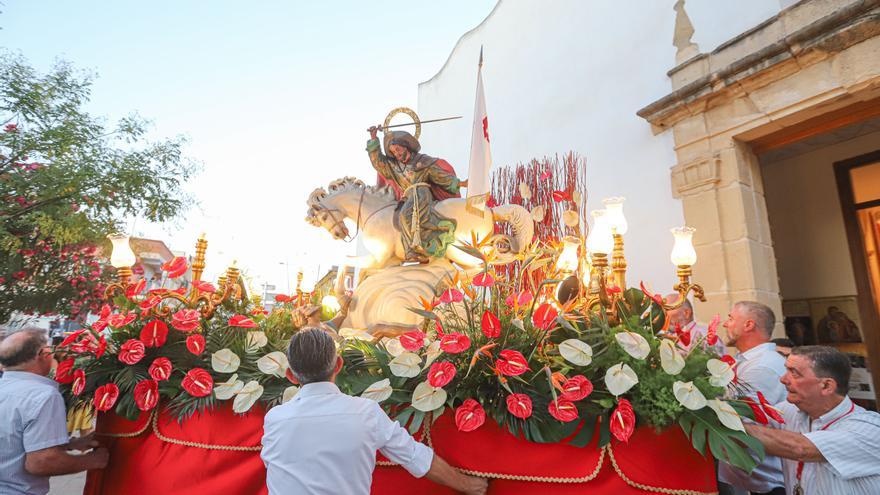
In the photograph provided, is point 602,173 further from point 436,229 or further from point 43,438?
point 43,438

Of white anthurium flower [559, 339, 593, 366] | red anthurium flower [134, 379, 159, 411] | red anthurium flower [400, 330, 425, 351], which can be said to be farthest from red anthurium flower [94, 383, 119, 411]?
white anthurium flower [559, 339, 593, 366]

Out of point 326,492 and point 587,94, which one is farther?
point 587,94

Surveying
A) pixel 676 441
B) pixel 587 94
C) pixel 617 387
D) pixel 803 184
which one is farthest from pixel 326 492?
pixel 803 184

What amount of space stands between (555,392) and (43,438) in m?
2.08

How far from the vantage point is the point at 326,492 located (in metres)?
1.27

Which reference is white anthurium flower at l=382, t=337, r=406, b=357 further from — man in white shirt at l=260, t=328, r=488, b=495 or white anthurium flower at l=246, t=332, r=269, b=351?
white anthurium flower at l=246, t=332, r=269, b=351

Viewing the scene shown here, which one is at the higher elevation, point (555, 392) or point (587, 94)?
point (587, 94)

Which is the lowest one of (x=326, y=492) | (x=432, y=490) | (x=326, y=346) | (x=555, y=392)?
(x=432, y=490)

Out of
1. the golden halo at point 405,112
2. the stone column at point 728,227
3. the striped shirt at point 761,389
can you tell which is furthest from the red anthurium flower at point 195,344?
the stone column at point 728,227

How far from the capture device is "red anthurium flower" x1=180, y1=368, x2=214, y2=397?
1919 mm

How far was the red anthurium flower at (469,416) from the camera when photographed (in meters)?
1.54

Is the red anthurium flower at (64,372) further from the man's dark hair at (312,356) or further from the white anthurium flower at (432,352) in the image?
the white anthurium flower at (432,352)

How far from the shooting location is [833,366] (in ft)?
5.56

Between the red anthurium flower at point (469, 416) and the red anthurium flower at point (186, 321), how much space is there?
1324 mm
